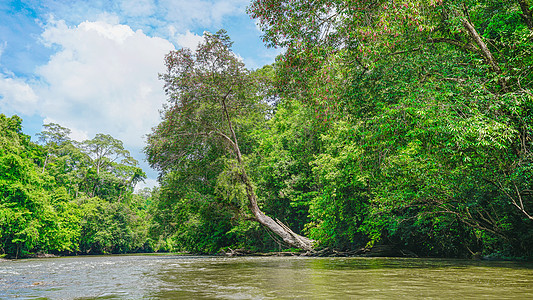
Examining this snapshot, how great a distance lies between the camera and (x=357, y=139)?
1127 centimetres

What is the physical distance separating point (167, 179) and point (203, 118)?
5.87 metres

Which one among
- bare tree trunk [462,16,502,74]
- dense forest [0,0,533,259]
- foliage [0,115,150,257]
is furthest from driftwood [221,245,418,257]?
foliage [0,115,150,257]

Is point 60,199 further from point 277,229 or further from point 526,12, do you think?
point 526,12

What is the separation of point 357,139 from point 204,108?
11.6 metres

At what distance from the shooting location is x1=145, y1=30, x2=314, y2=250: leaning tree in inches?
789

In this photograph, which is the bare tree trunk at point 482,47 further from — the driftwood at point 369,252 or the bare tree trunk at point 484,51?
the driftwood at point 369,252

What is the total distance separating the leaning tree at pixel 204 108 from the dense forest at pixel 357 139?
0.28 ft

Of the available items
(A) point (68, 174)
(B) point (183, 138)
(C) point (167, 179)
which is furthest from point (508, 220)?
(A) point (68, 174)

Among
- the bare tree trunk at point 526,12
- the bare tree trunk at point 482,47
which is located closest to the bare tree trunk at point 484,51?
the bare tree trunk at point 482,47

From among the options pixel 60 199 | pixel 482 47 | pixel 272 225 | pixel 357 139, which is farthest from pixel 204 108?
pixel 60 199

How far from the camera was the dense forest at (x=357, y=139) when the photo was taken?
8.62m

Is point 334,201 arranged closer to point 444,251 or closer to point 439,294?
point 444,251

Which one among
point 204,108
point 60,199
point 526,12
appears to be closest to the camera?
point 526,12

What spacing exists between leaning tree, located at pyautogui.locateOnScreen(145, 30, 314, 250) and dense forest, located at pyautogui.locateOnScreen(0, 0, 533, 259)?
85 millimetres
